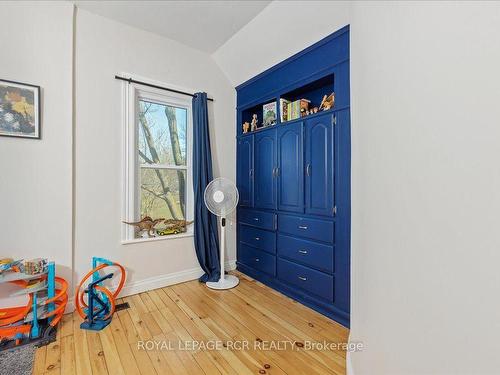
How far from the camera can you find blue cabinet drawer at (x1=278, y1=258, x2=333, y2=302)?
2.06 metres

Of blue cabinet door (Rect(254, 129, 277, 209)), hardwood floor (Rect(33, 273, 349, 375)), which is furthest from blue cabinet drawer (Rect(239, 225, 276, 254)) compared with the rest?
hardwood floor (Rect(33, 273, 349, 375))

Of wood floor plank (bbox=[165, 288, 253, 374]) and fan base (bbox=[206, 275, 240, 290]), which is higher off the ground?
fan base (bbox=[206, 275, 240, 290])

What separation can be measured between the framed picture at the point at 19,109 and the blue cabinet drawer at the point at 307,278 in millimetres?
2516

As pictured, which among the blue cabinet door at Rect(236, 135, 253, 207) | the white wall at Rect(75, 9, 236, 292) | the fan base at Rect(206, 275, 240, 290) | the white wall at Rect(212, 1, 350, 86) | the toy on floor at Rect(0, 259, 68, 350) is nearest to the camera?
the toy on floor at Rect(0, 259, 68, 350)

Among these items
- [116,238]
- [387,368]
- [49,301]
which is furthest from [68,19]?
[387,368]

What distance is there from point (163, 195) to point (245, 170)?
1038 millimetres

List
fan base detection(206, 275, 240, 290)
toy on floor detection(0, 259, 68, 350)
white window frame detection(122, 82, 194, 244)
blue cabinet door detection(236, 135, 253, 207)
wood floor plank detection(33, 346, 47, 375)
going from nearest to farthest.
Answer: wood floor plank detection(33, 346, 47, 375) < toy on floor detection(0, 259, 68, 350) < white window frame detection(122, 82, 194, 244) < fan base detection(206, 275, 240, 290) < blue cabinet door detection(236, 135, 253, 207)

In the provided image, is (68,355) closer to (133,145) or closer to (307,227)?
(133,145)

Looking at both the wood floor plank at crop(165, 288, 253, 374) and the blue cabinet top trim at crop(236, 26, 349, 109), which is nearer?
the wood floor plank at crop(165, 288, 253, 374)

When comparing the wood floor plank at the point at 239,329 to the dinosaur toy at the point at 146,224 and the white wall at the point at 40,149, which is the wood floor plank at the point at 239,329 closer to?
the dinosaur toy at the point at 146,224

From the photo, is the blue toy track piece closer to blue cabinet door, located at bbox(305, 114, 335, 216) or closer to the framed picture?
the framed picture

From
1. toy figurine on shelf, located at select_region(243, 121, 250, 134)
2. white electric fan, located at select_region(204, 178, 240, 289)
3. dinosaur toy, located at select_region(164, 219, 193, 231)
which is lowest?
dinosaur toy, located at select_region(164, 219, 193, 231)

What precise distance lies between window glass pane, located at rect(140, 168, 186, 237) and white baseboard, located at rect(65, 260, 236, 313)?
482 mm

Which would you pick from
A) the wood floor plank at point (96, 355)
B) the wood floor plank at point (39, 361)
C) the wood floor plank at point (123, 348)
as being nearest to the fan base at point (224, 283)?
the wood floor plank at point (123, 348)
